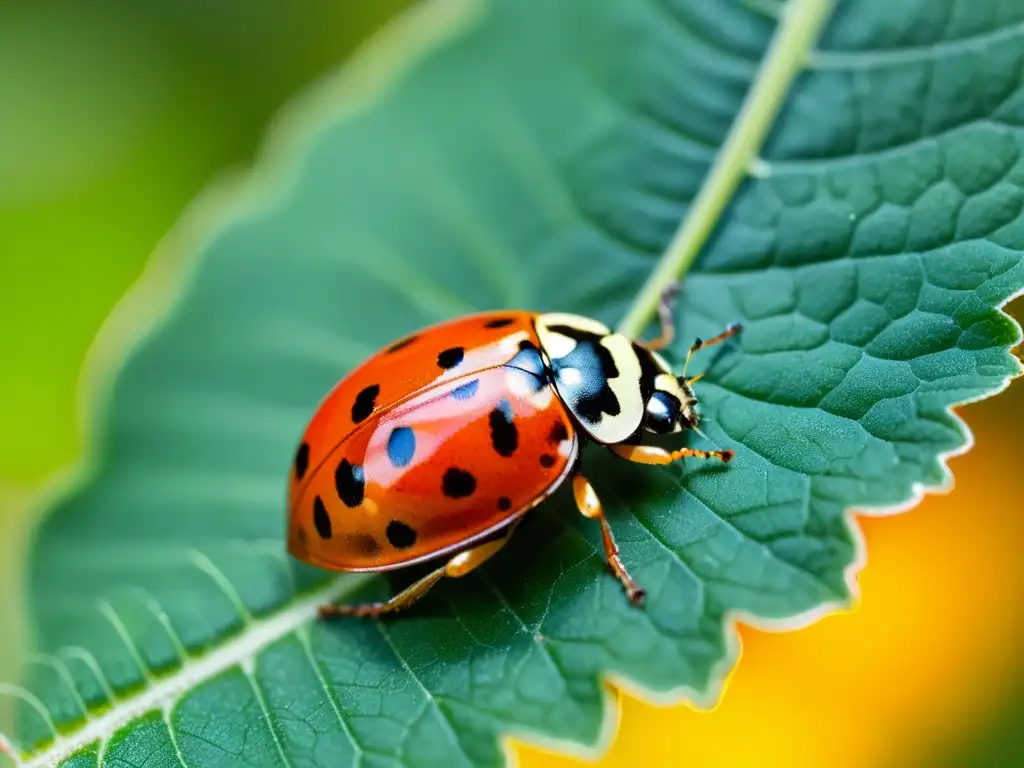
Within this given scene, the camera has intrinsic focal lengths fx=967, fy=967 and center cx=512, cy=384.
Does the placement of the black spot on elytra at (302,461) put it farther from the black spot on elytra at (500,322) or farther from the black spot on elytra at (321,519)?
the black spot on elytra at (500,322)

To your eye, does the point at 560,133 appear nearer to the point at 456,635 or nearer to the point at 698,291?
the point at 698,291

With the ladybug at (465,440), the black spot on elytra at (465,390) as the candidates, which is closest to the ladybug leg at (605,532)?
the ladybug at (465,440)

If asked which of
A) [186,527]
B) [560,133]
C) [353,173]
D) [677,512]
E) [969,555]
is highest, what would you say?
[353,173]

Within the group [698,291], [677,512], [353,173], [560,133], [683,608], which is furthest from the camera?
[353,173]

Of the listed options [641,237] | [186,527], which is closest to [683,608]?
[641,237]

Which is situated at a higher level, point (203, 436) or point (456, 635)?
point (203, 436)

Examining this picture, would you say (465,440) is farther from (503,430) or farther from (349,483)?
(349,483)

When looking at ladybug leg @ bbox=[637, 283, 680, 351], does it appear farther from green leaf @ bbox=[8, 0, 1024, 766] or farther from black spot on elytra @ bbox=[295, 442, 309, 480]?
black spot on elytra @ bbox=[295, 442, 309, 480]
